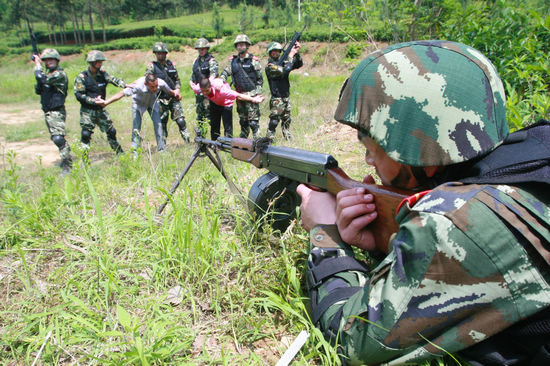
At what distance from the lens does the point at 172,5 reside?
74.8 meters

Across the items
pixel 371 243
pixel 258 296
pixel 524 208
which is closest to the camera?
pixel 524 208

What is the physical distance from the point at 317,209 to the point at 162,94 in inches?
308

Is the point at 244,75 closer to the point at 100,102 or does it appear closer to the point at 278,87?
the point at 278,87

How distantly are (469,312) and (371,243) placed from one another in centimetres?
64

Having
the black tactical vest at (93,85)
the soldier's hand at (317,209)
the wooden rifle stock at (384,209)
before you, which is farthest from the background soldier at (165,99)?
the wooden rifle stock at (384,209)

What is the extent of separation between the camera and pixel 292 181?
8.46 feet

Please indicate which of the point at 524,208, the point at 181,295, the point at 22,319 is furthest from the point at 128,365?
the point at 524,208

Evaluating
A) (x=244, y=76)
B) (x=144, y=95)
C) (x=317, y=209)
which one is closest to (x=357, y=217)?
(x=317, y=209)

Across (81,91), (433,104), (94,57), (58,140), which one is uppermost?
(94,57)

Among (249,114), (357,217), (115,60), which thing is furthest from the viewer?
(115,60)

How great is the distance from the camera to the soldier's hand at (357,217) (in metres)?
1.66

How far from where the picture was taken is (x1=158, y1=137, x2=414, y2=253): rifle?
62.9 inches

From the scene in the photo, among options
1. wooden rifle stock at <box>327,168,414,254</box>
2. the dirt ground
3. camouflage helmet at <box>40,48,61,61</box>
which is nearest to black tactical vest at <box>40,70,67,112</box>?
camouflage helmet at <box>40,48,61,61</box>

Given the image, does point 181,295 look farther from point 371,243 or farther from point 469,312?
point 469,312
